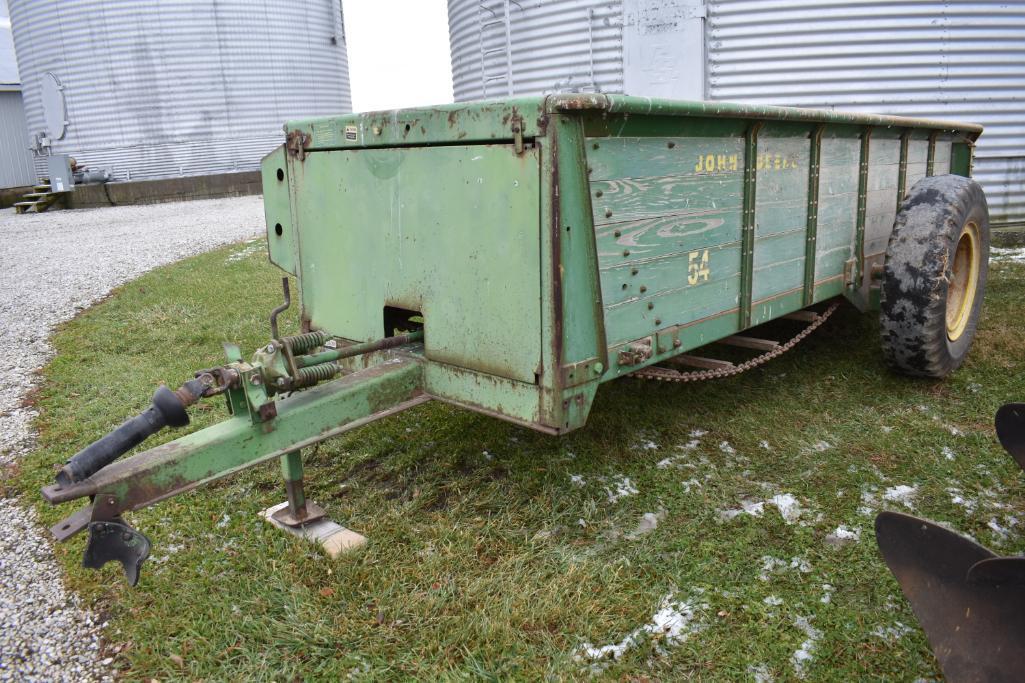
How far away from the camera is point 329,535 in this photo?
10.4ft

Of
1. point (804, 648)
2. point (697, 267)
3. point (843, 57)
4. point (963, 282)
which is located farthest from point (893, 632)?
point (843, 57)

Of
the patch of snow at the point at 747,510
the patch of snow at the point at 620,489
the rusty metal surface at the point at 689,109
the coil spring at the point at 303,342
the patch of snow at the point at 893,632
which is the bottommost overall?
the patch of snow at the point at 893,632

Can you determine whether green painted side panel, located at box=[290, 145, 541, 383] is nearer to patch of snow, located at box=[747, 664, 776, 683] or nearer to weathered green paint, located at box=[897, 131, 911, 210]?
patch of snow, located at box=[747, 664, 776, 683]

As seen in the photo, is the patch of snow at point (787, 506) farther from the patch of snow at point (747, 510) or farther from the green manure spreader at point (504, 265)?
the green manure spreader at point (504, 265)

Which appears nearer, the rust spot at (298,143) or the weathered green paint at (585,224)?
the weathered green paint at (585,224)

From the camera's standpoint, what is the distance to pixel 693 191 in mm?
3219

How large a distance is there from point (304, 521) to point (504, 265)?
1341 millimetres

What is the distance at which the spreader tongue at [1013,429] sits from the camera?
3.06 metres

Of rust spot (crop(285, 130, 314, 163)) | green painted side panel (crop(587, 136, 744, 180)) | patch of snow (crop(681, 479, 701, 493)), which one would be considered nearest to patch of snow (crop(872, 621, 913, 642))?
patch of snow (crop(681, 479, 701, 493))

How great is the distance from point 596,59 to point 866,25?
3.19 m

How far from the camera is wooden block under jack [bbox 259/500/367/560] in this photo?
3.06 metres

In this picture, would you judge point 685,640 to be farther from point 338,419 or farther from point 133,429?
point 133,429

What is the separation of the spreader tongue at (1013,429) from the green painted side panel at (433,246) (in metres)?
1.84

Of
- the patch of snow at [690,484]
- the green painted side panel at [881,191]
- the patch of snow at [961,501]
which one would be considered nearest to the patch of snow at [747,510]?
the patch of snow at [690,484]
